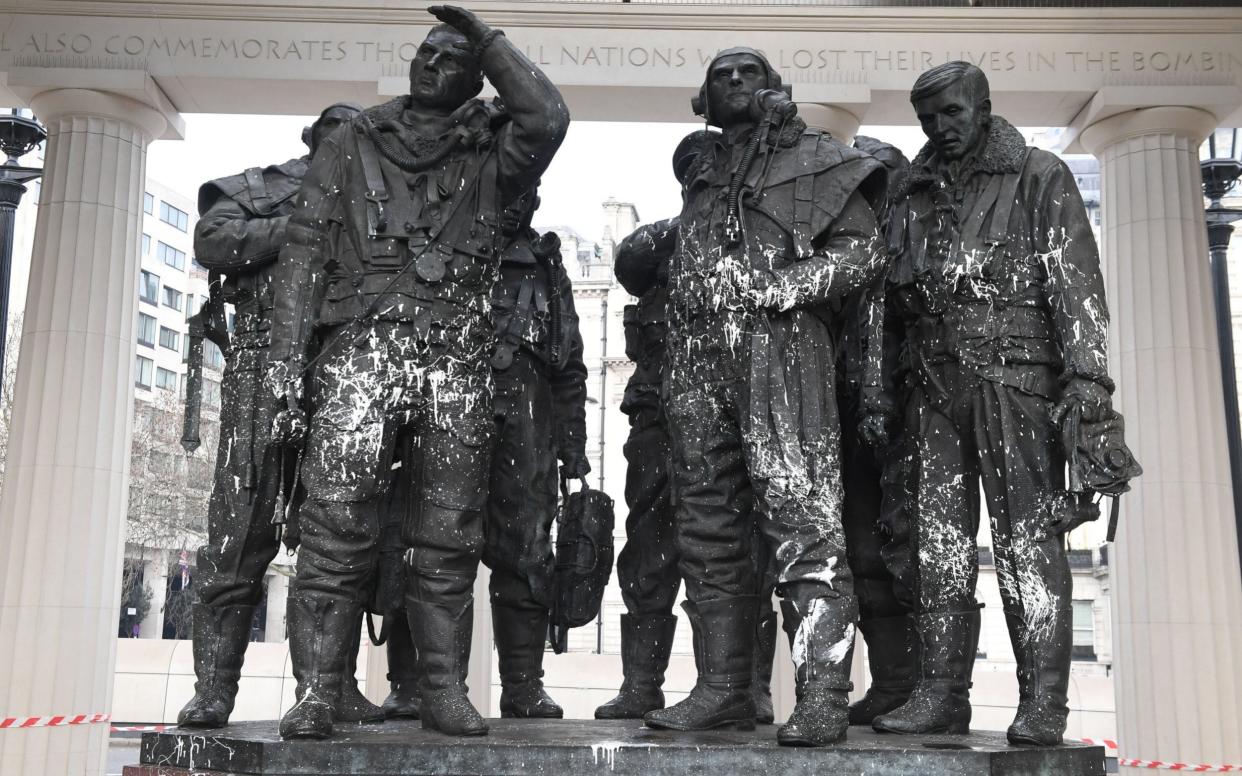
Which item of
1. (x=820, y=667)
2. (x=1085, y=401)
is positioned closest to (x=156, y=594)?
(x=820, y=667)

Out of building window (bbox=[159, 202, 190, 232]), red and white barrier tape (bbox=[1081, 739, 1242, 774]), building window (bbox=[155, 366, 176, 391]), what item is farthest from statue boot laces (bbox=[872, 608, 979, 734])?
building window (bbox=[159, 202, 190, 232])

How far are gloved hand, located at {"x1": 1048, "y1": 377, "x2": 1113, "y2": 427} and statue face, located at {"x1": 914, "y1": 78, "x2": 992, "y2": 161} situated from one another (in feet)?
3.60

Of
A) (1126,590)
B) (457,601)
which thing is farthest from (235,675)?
(1126,590)

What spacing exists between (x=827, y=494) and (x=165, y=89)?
8.84m

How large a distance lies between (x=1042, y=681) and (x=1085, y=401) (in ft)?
3.38

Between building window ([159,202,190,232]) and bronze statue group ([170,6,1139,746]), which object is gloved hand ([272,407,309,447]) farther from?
building window ([159,202,190,232])

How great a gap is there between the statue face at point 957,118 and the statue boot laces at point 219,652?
3.70 m

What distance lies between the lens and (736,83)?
5312mm

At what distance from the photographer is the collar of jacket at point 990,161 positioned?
532 cm

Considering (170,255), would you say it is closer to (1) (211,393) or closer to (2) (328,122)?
(1) (211,393)

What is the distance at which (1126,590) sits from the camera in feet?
36.1

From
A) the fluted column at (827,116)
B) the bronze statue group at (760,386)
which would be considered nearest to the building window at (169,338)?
the fluted column at (827,116)

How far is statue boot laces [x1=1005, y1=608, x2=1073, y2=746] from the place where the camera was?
4668mm

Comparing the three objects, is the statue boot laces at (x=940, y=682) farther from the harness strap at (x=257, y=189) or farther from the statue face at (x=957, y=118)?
the harness strap at (x=257, y=189)
